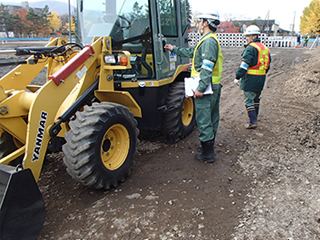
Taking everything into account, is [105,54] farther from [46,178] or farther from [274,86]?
[274,86]

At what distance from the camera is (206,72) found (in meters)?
3.64

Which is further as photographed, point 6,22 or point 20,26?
point 20,26

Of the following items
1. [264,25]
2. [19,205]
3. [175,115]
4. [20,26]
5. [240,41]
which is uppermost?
[20,26]

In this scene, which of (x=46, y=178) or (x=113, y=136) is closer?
(x=113, y=136)

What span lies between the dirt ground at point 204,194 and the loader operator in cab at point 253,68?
0.66 m

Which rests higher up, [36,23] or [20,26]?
[36,23]

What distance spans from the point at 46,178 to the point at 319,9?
147 feet

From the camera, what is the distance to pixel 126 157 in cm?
348

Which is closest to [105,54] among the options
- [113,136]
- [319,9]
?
[113,136]

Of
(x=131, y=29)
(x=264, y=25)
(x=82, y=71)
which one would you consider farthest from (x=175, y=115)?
(x=264, y=25)

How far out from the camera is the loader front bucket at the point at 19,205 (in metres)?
2.21

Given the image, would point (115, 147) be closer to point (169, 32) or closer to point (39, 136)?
point (39, 136)

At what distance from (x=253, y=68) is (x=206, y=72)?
6.92 feet

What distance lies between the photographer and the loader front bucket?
221cm
